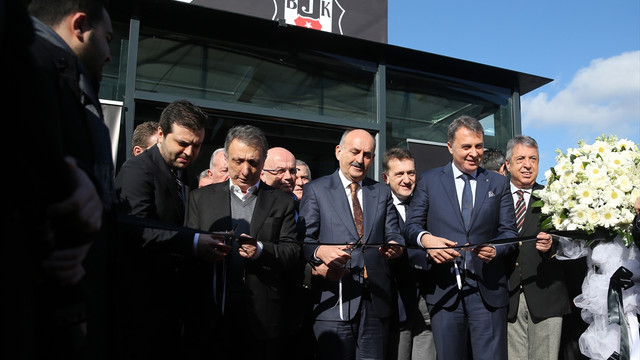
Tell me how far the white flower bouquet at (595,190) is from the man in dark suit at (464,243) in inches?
14.4

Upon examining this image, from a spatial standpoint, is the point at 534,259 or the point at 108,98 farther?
the point at 108,98

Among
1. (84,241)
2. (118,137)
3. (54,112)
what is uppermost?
(118,137)

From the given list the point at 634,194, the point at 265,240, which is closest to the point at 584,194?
the point at 634,194

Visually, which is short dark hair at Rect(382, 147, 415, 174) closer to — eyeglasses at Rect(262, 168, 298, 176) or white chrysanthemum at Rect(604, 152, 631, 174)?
eyeglasses at Rect(262, 168, 298, 176)

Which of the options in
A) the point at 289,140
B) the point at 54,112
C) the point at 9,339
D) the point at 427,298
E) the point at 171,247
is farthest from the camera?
the point at 289,140

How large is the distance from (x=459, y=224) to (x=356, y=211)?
2.67 ft

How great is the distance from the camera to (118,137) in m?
5.54

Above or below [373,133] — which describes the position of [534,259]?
below

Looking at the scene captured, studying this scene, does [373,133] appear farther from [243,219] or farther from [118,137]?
[243,219]

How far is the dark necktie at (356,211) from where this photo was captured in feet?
11.8

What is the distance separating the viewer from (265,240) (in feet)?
9.82

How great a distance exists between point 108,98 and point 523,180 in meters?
4.70

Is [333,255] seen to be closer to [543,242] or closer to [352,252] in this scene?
[352,252]

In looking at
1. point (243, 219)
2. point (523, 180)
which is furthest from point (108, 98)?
point (523, 180)
